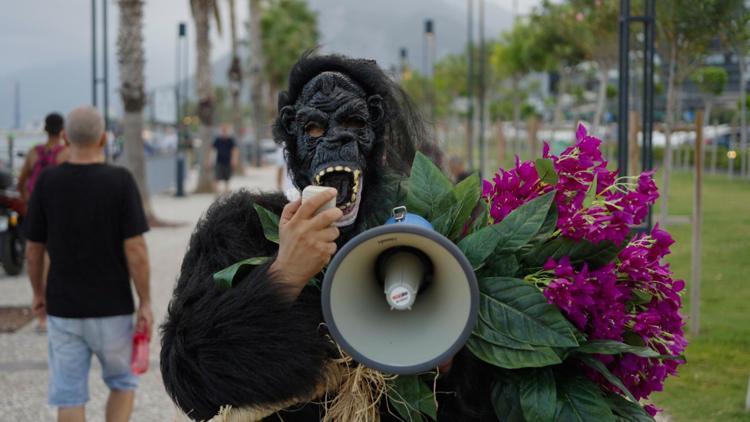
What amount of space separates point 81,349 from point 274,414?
119 inches

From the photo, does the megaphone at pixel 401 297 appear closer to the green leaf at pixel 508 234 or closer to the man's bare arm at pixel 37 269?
the green leaf at pixel 508 234

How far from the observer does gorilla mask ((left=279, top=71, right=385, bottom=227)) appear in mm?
2197

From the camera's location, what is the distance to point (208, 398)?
214cm

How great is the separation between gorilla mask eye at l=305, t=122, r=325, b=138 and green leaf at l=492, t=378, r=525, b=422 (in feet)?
2.33

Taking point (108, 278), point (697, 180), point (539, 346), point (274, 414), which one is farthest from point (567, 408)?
point (697, 180)

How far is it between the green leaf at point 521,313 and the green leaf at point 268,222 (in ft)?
1.67

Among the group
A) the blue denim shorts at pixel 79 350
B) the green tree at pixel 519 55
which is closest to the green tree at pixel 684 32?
the blue denim shorts at pixel 79 350

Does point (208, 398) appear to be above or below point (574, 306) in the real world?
below

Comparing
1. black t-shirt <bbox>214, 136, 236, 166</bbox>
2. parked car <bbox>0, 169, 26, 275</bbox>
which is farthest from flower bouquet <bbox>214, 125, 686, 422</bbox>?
black t-shirt <bbox>214, 136, 236, 166</bbox>

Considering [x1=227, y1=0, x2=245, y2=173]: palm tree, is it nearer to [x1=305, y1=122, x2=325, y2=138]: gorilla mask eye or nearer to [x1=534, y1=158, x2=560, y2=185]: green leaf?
[x1=305, y1=122, x2=325, y2=138]: gorilla mask eye

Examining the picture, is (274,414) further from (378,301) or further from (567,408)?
(567,408)

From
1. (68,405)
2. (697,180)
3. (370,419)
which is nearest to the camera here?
(370,419)

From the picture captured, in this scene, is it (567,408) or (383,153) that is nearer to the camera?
(567,408)

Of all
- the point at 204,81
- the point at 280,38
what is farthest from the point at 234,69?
the point at 280,38
